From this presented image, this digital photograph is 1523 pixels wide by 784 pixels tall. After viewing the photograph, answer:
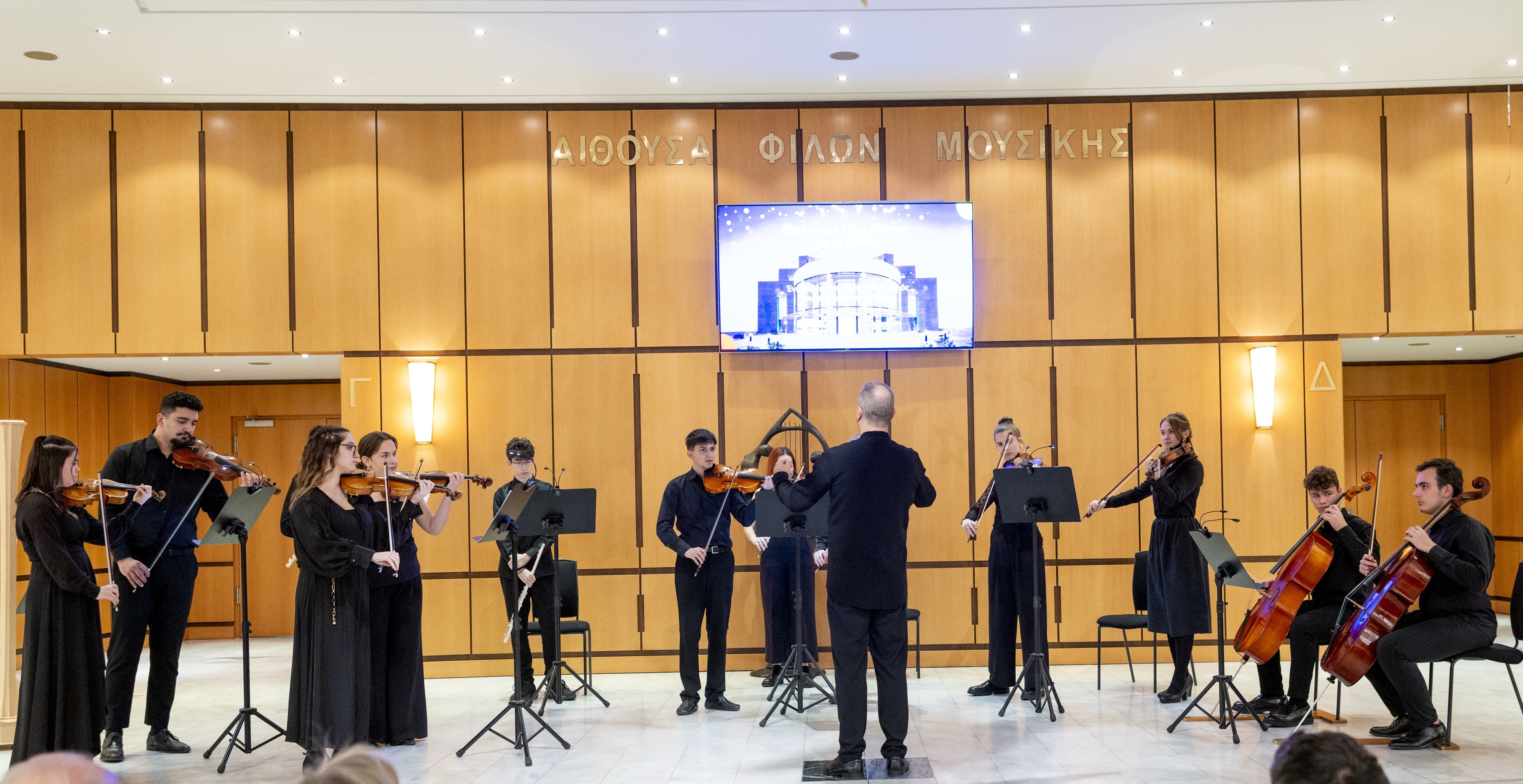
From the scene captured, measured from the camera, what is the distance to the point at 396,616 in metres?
5.28

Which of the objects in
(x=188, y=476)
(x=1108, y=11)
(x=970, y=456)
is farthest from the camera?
(x=970, y=456)

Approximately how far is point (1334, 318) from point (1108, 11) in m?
3.00

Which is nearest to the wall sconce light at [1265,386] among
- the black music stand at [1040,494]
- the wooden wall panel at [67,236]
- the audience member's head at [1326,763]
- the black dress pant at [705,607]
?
the black music stand at [1040,494]

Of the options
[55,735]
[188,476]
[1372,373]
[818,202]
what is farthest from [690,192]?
[1372,373]

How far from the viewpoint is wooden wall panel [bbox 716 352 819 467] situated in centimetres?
745

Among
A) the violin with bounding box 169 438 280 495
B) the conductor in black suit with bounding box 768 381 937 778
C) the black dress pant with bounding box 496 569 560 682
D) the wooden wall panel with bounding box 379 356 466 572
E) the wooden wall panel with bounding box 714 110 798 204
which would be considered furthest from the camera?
the wooden wall panel with bounding box 714 110 798 204

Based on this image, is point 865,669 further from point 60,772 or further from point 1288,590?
point 60,772

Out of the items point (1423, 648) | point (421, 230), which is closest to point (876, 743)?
point (1423, 648)

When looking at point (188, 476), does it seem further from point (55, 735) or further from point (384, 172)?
point (384, 172)

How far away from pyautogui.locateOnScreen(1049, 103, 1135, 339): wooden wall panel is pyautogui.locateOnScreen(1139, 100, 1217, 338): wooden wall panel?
3.9 inches

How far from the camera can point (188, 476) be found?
5.48 m

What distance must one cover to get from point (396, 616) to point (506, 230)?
3.25 meters

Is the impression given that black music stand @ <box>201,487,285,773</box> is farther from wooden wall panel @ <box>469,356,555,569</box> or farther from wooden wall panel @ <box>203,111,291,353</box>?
wooden wall panel @ <box>203,111,291,353</box>

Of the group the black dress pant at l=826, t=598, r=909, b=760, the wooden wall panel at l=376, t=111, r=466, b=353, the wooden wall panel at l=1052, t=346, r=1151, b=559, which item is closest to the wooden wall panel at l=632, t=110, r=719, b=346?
the wooden wall panel at l=376, t=111, r=466, b=353
